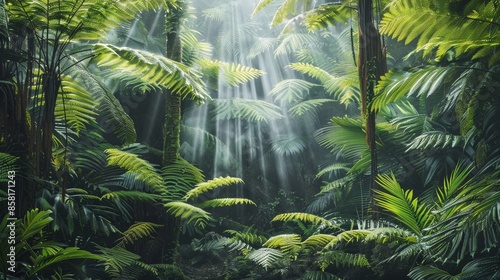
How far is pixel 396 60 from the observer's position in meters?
6.46

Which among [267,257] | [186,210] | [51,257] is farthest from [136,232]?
[51,257]

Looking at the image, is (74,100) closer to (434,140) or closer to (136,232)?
(136,232)

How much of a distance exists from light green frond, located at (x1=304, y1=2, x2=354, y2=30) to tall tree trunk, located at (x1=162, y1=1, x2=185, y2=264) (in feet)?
3.34

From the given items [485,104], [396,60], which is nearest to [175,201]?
[485,104]

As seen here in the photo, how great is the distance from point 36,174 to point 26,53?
0.70 metres

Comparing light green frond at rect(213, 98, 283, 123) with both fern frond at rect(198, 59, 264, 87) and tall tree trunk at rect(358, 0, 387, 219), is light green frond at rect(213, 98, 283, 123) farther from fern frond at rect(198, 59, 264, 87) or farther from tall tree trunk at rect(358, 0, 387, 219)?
tall tree trunk at rect(358, 0, 387, 219)

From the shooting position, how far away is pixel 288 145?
606 centimetres

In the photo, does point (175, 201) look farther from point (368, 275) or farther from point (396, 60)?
point (396, 60)

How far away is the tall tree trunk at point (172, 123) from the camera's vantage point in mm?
4113

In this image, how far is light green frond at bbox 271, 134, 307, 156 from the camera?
5984 millimetres

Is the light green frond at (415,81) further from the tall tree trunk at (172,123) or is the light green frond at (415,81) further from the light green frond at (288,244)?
the tall tree trunk at (172,123)

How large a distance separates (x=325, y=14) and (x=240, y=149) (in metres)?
2.61

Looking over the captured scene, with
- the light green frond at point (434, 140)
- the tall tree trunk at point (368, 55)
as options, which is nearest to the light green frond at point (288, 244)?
the tall tree trunk at point (368, 55)

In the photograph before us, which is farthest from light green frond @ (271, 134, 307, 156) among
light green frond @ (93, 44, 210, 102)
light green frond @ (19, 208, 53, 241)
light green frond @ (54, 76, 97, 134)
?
light green frond @ (19, 208, 53, 241)
